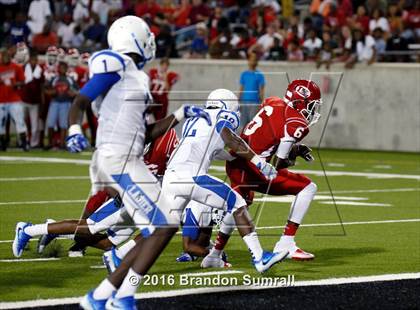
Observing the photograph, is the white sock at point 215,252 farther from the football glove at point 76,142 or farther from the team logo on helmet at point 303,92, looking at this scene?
the football glove at point 76,142

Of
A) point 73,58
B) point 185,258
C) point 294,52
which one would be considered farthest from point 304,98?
point 73,58

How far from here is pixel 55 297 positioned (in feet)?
25.2

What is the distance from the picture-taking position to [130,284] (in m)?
6.80

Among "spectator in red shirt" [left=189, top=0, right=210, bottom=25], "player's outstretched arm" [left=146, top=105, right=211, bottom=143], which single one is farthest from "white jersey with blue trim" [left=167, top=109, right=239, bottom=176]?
"spectator in red shirt" [left=189, top=0, right=210, bottom=25]

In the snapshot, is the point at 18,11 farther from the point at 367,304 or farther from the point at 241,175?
the point at 367,304

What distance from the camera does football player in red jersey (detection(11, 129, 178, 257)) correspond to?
360 inches

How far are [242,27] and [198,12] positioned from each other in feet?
5.86

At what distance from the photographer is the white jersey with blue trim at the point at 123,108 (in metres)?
6.88

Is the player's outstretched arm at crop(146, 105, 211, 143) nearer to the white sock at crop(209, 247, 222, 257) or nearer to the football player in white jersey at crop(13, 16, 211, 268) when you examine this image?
the football player in white jersey at crop(13, 16, 211, 268)

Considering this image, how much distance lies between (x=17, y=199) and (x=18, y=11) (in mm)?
14708

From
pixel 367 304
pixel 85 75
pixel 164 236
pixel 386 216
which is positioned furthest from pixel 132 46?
pixel 85 75

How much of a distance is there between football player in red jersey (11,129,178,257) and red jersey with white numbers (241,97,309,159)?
68cm

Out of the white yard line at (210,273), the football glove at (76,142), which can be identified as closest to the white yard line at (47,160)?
the white yard line at (210,273)

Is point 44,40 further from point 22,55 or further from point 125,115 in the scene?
point 125,115
